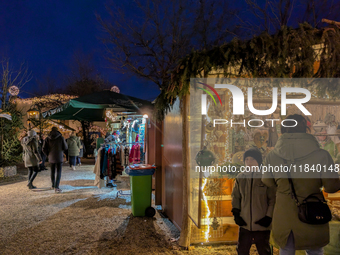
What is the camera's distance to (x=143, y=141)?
8.12 metres

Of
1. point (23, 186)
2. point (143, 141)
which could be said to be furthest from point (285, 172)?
point (23, 186)

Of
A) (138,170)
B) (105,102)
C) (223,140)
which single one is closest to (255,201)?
(223,140)

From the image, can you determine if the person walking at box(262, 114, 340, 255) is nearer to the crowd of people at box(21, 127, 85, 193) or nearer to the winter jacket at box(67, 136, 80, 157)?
the crowd of people at box(21, 127, 85, 193)

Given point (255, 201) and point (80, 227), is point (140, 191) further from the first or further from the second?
point (255, 201)

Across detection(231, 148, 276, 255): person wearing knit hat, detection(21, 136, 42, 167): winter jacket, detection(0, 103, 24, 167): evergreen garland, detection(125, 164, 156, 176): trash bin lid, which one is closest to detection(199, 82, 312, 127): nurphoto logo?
detection(231, 148, 276, 255): person wearing knit hat

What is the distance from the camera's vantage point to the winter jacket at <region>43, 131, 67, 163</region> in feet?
24.7

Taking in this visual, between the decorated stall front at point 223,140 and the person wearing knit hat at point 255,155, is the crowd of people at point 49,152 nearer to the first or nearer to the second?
the decorated stall front at point 223,140

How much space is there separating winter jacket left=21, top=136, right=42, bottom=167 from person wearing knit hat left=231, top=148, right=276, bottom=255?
23.8 ft

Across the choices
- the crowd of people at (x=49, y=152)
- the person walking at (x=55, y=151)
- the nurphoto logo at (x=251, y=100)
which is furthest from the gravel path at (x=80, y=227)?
the nurphoto logo at (x=251, y=100)

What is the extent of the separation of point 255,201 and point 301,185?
2.15 ft

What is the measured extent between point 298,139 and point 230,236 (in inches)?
101

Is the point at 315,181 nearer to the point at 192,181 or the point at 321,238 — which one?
the point at 321,238

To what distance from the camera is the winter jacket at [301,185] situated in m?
2.18

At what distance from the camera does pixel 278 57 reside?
3283mm
